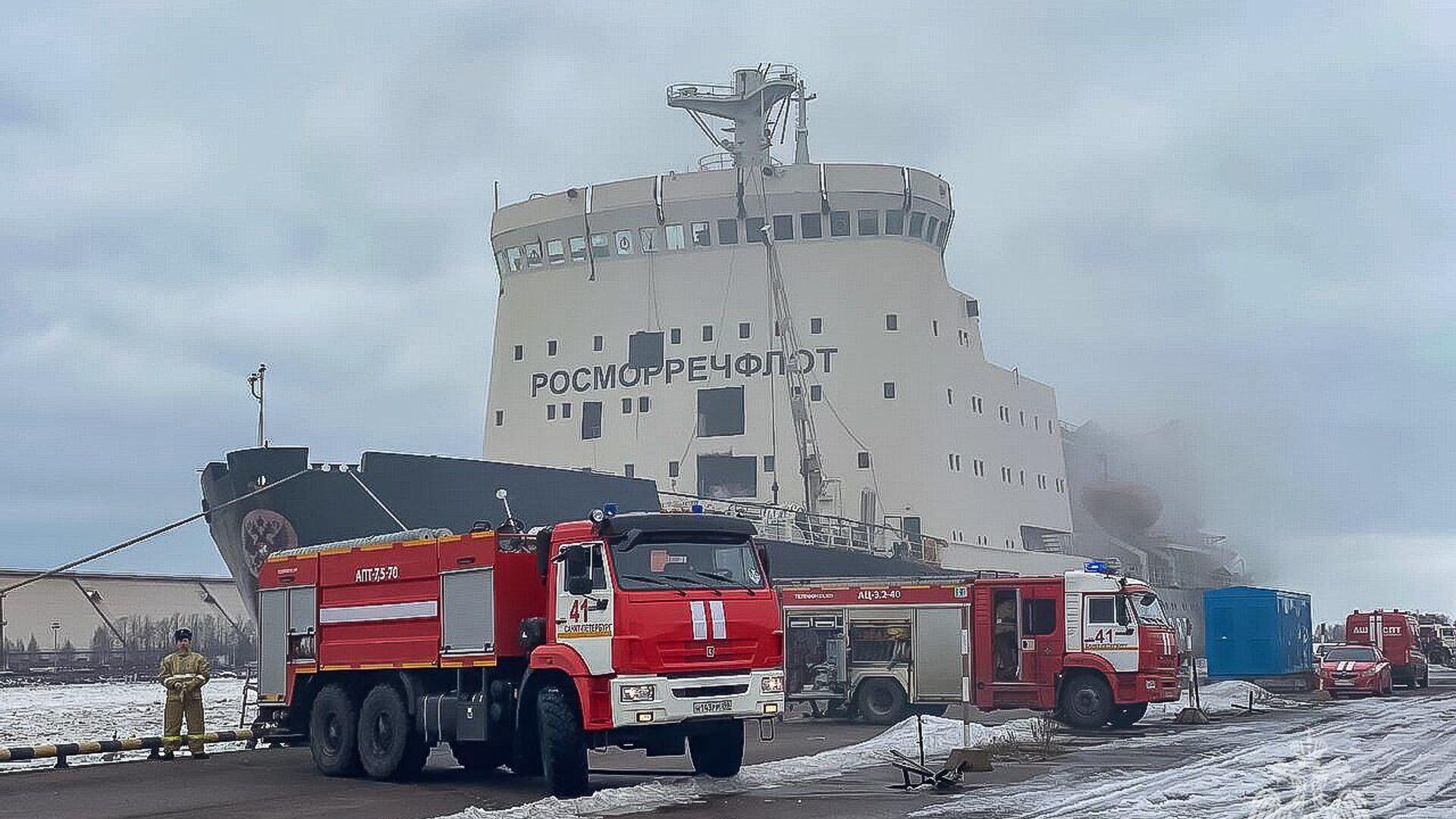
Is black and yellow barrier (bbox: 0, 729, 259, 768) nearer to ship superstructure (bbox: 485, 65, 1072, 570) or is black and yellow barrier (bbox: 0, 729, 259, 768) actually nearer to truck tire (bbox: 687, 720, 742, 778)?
truck tire (bbox: 687, 720, 742, 778)

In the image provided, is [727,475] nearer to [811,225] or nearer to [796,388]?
[796,388]

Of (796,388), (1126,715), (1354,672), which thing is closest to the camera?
(1126,715)

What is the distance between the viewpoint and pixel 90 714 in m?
26.0

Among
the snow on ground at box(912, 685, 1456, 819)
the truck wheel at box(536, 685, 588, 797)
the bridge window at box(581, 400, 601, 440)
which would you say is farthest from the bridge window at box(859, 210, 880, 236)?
the truck wheel at box(536, 685, 588, 797)

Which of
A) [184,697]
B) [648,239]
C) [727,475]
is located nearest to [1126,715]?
[184,697]

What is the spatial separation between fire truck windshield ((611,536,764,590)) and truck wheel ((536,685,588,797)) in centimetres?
128

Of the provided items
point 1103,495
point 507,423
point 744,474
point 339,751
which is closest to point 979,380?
point 744,474

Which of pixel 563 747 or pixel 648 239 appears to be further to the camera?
pixel 648 239

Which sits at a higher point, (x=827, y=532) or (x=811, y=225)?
(x=811, y=225)

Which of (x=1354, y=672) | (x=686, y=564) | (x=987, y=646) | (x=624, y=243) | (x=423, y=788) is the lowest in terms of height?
(x=1354, y=672)

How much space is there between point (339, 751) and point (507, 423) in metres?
32.1

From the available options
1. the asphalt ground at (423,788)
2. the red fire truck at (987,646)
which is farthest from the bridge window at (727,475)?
the asphalt ground at (423,788)

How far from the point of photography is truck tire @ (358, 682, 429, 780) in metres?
15.9

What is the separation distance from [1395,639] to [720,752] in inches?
1325
